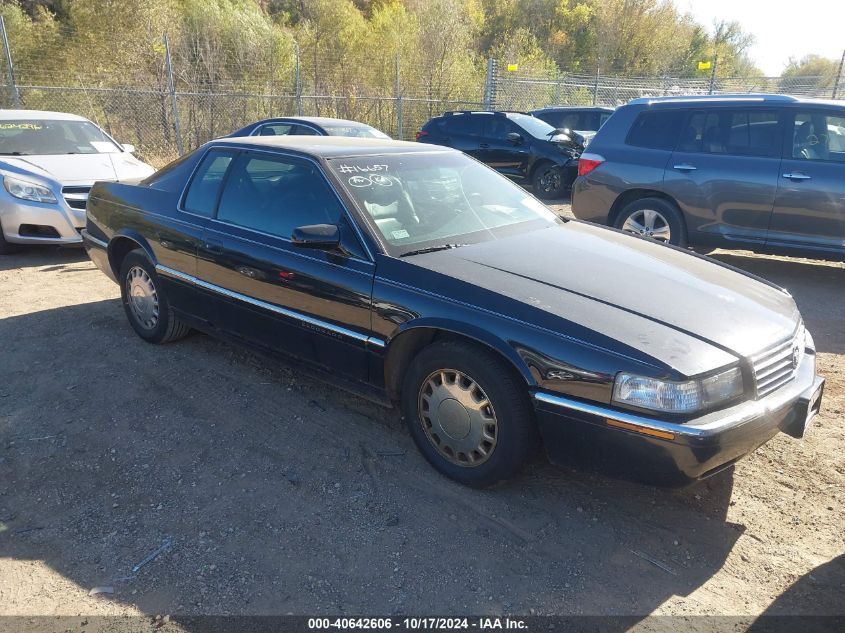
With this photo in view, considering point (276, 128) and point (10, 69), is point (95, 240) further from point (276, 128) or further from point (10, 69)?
point (10, 69)

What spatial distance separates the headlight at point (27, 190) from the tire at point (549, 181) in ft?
27.0

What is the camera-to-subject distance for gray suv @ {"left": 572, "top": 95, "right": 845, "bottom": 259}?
20.1 ft

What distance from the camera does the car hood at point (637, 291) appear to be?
270 centimetres

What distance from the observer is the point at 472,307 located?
9.53 ft

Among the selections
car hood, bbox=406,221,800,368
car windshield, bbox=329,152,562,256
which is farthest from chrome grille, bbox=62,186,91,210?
car hood, bbox=406,221,800,368

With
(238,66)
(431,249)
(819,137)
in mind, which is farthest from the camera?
(238,66)

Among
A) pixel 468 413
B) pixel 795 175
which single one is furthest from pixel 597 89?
pixel 468 413

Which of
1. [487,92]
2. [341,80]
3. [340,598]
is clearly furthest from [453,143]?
[340,598]

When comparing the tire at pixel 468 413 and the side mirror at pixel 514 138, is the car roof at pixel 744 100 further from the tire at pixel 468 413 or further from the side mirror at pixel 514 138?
the tire at pixel 468 413

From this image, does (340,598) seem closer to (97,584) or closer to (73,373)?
(97,584)

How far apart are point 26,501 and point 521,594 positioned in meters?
2.33

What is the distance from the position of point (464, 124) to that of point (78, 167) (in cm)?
753

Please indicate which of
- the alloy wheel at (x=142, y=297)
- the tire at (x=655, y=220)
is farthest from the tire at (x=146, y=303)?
the tire at (x=655, y=220)

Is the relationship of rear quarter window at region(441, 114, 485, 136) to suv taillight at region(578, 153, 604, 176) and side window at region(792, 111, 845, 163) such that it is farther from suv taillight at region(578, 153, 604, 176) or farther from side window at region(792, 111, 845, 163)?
side window at region(792, 111, 845, 163)
